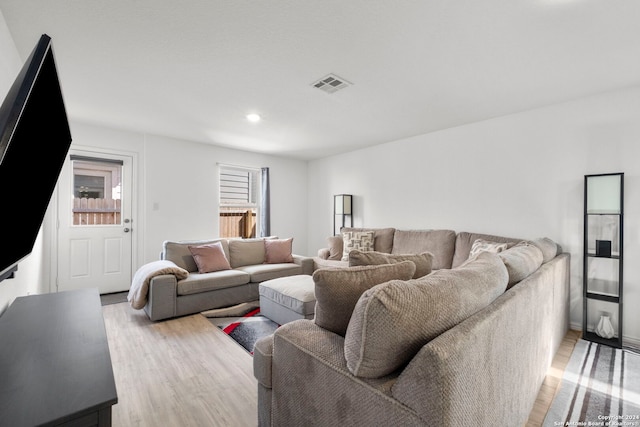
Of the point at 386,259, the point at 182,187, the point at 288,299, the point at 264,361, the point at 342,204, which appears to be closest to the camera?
the point at 264,361

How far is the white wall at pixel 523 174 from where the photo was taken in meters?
2.77

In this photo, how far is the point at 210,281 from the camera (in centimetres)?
347

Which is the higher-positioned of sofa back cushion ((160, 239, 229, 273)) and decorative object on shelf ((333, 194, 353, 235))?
decorative object on shelf ((333, 194, 353, 235))

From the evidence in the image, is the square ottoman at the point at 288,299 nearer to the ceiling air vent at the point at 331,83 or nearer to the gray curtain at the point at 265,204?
the ceiling air vent at the point at 331,83

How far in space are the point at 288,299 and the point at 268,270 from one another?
1195mm

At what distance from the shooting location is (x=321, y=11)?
1.78 metres

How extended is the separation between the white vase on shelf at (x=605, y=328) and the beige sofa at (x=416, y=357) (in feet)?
5.63

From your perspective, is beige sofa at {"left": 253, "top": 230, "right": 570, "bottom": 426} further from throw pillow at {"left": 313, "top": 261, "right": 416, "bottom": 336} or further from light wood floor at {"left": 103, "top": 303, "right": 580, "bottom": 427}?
light wood floor at {"left": 103, "top": 303, "right": 580, "bottom": 427}

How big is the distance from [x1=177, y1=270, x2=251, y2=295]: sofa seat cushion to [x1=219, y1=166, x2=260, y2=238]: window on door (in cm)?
185

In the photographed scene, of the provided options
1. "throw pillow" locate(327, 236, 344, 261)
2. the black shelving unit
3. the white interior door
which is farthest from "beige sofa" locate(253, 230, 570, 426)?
the white interior door

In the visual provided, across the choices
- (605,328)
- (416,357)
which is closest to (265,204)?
(605,328)

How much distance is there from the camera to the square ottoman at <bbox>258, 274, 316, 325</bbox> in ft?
9.07

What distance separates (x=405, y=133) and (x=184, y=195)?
3.52 metres

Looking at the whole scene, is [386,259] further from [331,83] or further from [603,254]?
[603,254]
